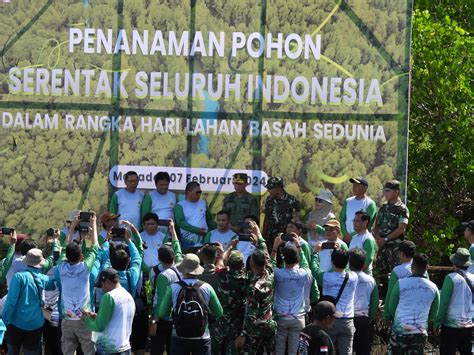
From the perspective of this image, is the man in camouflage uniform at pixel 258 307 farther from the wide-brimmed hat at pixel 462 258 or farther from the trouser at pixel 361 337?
the wide-brimmed hat at pixel 462 258

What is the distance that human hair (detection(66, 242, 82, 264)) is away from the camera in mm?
12211

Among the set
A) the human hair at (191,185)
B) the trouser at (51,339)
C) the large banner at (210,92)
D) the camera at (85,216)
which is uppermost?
the large banner at (210,92)

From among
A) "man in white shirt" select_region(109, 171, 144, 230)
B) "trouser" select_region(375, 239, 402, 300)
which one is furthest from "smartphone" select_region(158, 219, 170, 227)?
"trouser" select_region(375, 239, 402, 300)

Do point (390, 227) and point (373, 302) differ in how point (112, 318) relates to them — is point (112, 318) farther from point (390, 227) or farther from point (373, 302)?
point (390, 227)

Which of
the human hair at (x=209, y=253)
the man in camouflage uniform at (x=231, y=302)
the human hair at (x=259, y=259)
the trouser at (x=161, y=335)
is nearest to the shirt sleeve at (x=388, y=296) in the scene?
the human hair at (x=259, y=259)

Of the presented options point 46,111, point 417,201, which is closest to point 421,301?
point 46,111

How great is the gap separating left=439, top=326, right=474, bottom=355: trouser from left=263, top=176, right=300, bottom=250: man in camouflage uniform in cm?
329

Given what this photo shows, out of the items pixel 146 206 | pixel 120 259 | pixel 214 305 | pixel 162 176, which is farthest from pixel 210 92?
pixel 214 305

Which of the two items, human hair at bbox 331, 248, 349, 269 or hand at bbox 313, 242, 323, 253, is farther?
hand at bbox 313, 242, 323, 253

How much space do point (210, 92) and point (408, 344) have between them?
541 cm

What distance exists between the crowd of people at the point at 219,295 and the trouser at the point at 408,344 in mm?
11

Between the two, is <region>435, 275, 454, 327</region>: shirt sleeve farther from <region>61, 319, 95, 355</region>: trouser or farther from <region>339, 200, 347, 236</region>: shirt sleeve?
<region>61, 319, 95, 355</region>: trouser

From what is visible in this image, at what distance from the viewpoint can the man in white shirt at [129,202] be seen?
15.5 m

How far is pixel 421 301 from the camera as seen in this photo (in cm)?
1230
